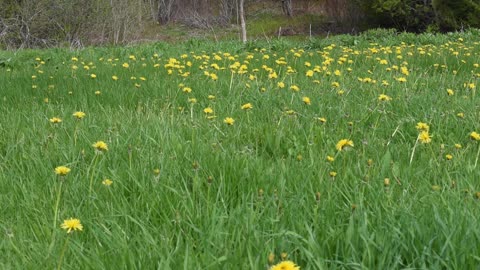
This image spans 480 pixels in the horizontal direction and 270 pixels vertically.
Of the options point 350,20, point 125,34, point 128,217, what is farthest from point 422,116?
point 350,20

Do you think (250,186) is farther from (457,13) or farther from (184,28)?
(184,28)

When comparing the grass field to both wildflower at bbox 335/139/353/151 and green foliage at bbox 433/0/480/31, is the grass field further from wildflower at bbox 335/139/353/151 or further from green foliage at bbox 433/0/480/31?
green foliage at bbox 433/0/480/31

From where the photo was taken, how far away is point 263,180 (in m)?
1.84

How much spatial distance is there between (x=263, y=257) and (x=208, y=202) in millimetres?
404

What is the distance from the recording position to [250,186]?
183 centimetres

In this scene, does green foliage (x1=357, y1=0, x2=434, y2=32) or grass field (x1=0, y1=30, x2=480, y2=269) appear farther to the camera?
green foliage (x1=357, y1=0, x2=434, y2=32)

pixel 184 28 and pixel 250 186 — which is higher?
pixel 250 186

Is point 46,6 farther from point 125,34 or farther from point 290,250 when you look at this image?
point 290,250

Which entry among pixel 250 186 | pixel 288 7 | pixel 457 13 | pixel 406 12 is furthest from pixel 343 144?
pixel 288 7

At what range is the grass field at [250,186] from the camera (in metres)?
1.27

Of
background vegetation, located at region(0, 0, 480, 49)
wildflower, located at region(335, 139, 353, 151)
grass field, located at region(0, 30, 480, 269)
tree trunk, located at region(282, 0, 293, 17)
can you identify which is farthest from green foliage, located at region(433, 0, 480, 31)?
wildflower, located at region(335, 139, 353, 151)

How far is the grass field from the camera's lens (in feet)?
4.18

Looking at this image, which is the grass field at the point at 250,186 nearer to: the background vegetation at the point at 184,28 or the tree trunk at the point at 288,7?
the background vegetation at the point at 184,28

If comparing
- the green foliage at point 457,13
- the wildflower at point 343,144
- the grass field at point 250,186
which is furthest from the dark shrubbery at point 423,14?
the wildflower at point 343,144
